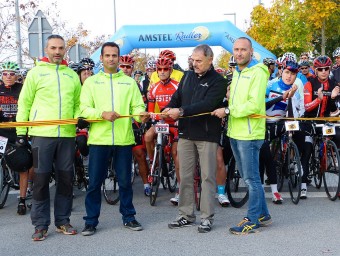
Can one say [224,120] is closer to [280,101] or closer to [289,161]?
[280,101]

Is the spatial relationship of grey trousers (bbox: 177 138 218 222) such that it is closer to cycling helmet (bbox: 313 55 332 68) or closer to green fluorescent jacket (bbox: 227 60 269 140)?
green fluorescent jacket (bbox: 227 60 269 140)

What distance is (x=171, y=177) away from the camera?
27.3 ft

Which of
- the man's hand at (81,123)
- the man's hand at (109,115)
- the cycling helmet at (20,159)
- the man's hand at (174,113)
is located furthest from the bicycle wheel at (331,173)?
the cycling helmet at (20,159)

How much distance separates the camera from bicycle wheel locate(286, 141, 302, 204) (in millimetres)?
7445

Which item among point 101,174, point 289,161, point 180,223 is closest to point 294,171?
point 289,161

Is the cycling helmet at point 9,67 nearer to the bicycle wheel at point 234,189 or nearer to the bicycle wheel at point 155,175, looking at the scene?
the bicycle wheel at point 155,175

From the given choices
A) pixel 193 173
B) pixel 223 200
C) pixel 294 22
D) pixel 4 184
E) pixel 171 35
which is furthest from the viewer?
pixel 294 22

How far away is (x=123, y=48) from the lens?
60.1 feet

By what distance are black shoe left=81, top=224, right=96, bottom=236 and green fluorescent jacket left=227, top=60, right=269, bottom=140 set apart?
6.29 feet

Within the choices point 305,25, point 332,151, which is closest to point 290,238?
point 332,151

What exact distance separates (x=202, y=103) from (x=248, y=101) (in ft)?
1.66

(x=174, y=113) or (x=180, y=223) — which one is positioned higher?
(x=174, y=113)

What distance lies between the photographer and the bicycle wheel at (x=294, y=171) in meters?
7.45

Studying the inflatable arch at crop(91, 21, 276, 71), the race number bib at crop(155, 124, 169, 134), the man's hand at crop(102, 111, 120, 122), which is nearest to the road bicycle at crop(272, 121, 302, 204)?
the race number bib at crop(155, 124, 169, 134)
